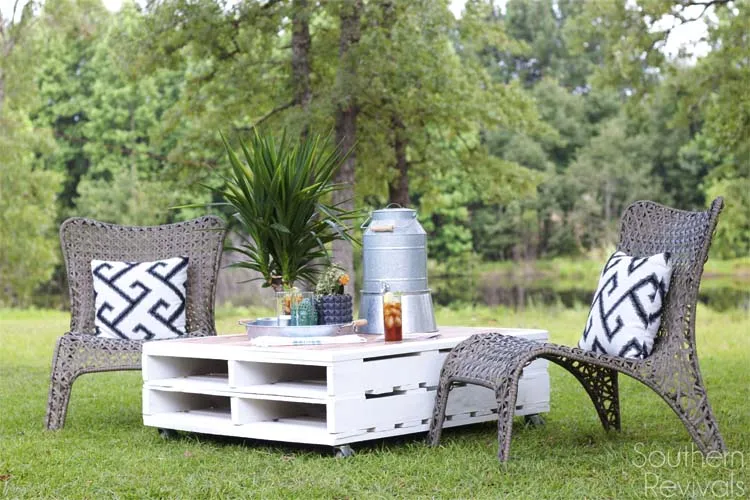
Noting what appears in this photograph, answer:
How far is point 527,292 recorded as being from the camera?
1947 cm

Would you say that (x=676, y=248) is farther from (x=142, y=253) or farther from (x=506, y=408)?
(x=142, y=253)

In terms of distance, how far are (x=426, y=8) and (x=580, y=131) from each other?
55.5ft

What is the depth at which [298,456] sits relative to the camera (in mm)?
3664

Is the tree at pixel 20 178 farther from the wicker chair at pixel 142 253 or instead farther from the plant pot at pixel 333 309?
the plant pot at pixel 333 309

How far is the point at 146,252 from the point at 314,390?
64.9 inches

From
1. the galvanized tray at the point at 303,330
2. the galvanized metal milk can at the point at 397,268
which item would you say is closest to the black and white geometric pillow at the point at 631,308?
the galvanized metal milk can at the point at 397,268

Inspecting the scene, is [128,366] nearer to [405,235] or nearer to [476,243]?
[405,235]

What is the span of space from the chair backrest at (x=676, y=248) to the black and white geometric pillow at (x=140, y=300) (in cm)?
201

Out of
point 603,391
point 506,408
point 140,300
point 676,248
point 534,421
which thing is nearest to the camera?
point 506,408

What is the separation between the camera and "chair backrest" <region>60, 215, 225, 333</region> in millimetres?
4758

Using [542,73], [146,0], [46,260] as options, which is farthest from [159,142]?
[542,73]

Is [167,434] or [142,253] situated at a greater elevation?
[142,253]

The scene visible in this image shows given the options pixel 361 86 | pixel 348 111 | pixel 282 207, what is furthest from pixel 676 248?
pixel 348 111

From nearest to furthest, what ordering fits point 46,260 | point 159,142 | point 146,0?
point 146,0 < point 159,142 < point 46,260
